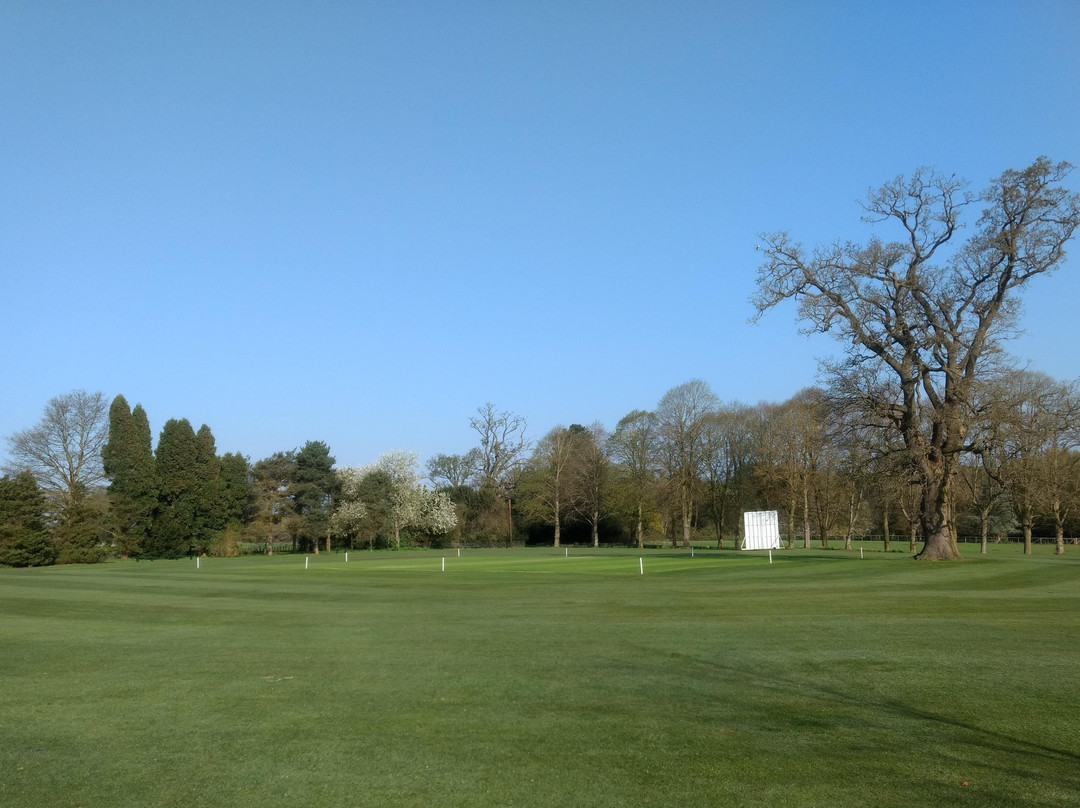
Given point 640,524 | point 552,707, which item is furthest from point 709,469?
point 552,707

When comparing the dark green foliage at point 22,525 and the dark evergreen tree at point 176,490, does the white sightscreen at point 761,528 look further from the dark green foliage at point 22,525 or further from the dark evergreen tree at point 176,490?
the dark green foliage at point 22,525

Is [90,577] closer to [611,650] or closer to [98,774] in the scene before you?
[611,650]

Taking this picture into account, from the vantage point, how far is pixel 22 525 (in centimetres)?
5959

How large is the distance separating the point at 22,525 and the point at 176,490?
16.9 m

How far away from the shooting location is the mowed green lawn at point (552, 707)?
649cm

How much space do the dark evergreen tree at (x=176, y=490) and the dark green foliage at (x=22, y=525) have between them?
39.9 feet

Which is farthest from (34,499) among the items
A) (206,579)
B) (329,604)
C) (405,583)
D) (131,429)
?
(329,604)

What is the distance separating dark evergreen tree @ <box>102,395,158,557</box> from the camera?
7019cm

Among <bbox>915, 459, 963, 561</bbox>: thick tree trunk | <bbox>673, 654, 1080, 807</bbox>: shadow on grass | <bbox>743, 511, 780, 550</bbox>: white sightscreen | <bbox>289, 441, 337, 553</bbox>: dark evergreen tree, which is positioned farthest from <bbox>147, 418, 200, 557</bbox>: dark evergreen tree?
<bbox>673, 654, 1080, 807</bbox>: shadow on grass

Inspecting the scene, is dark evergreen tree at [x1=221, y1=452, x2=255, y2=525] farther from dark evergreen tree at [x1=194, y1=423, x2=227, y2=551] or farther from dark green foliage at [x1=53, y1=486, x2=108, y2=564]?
dark green foliage at [x1=53, y1=486, x2=108, y2=564]

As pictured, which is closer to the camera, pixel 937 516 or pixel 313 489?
pixel 937 516

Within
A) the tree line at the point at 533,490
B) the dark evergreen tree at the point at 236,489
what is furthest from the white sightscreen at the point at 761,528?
the dark evergreen tree at the point at 236,489

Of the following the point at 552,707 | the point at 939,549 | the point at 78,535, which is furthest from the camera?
the point at 78,535

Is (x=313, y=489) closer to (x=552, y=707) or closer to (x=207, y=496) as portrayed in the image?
(x=207, y=496)
